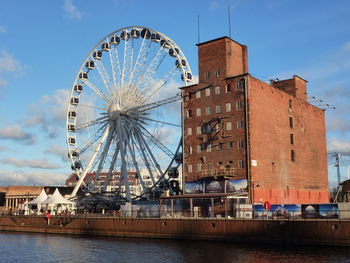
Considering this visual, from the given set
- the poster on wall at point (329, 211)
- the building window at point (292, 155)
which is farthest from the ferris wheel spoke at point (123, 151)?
the poster on wall at point (329, 211)

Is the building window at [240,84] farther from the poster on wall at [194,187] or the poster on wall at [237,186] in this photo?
the poster on wall at [194,187]

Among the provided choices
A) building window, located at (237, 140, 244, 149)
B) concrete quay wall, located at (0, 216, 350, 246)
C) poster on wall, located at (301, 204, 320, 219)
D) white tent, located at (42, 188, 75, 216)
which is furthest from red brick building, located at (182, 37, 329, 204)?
white tent, located at (42, 188, 75, 216)

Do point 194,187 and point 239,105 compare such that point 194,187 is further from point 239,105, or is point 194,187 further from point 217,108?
point 239,105

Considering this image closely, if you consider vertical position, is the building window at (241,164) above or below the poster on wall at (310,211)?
above

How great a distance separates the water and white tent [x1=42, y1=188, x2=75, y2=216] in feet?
79.6

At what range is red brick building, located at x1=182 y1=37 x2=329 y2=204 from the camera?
69562mm

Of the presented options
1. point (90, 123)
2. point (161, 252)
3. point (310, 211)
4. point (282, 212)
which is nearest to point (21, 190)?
point (90, 123)

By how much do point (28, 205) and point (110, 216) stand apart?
30124 millimetres

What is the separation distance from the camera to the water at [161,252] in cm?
4362

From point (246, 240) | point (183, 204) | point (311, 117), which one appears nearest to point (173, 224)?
point (183, 204)

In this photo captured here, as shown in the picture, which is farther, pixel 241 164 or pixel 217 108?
pixel 217 108

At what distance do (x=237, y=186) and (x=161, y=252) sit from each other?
22761mm

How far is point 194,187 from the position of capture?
73625 mm

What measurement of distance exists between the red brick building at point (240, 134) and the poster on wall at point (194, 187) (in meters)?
0.16
